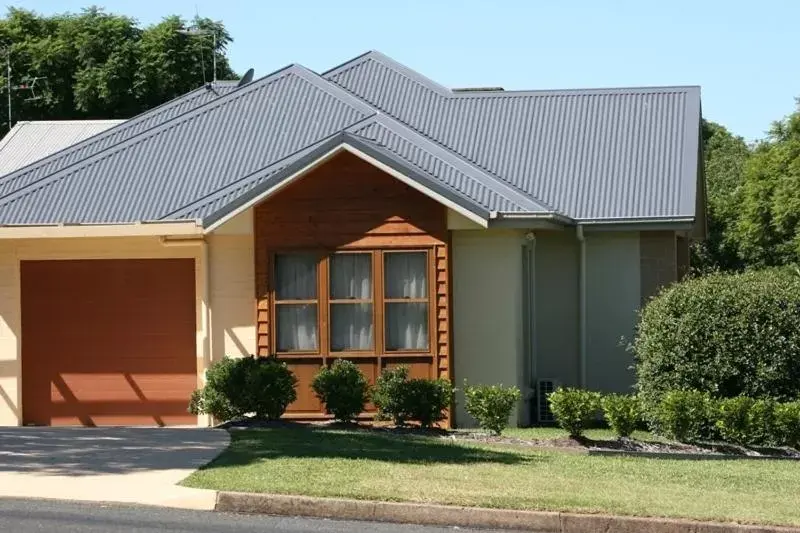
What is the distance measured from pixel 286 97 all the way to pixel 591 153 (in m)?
5.36

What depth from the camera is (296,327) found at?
790 inches

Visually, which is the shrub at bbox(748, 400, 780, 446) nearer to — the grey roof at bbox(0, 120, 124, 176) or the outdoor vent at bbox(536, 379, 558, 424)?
the outdoor vent at bbox(536, 379, 558, 424)

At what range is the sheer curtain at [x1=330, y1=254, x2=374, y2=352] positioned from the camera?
786 inches

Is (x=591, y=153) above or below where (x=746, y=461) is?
above

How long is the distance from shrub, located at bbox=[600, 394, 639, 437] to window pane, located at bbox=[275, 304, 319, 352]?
4.67m

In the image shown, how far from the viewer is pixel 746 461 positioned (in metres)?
15.8

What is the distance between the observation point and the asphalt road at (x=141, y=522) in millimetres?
10891

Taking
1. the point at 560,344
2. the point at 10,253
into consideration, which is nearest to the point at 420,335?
the point at 560,344

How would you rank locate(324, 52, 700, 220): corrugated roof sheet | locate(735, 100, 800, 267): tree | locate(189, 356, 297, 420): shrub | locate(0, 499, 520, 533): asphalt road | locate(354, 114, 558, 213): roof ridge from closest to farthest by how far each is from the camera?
1. locate(0, 499, 520, 533): asphalt road
2. locate(189, 356, 297, 420): shrub
3. locate(354, 114, 558, 213): roof ridge
4. locate(324, 52, 700, 220): corrugated roof sheet
5. locate(735, 100, 800, 267): tree

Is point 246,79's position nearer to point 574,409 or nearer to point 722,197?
point 574,409

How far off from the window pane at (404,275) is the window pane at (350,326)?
0.45 m

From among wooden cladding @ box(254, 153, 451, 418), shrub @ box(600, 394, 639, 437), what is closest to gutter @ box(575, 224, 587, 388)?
wooden cladding @ box(254, 153, 451, 418)

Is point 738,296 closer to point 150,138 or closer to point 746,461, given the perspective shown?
point 746,461

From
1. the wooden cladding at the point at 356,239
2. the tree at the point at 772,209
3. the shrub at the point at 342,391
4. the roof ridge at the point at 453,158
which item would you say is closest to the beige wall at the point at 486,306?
the wooden cladding at the point at 356,239
